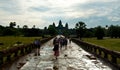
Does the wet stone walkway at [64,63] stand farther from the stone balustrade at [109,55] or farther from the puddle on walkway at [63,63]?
the stone balustrade at [109,55]

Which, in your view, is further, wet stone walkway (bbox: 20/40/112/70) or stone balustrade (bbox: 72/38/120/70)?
stone balustrade (bbox: 72/38/120/70)

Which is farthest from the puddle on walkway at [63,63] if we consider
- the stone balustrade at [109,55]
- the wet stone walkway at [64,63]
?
the stone balustrade at [109,55]

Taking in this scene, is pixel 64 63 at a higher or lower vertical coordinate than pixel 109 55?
higher

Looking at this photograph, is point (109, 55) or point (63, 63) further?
point (109, 55)

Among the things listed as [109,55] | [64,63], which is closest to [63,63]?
[64,63]

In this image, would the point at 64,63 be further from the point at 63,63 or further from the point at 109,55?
the point at 109,55

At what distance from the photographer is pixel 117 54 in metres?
14.8

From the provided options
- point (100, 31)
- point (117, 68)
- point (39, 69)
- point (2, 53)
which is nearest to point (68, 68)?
point (39, 69)

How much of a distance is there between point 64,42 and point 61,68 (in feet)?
84.8

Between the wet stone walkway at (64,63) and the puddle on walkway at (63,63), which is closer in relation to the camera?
the wet stone walkway at (64,63)

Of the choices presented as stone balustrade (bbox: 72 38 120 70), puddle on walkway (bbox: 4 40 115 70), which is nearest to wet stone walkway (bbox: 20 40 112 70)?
puddle on walkway (bbox: 4 40 115 70)

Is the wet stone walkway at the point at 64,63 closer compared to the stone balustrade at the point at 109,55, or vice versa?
the wet stone walkway at the point at 64,63

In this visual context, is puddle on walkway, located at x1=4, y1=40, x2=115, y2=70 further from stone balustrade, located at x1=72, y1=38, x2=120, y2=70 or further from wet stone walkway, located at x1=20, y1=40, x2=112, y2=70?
stone balustrade, located at x1=72, y1=38, x2=120, y2=70

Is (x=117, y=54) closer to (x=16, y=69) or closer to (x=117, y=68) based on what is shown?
(x=117, y=68)
